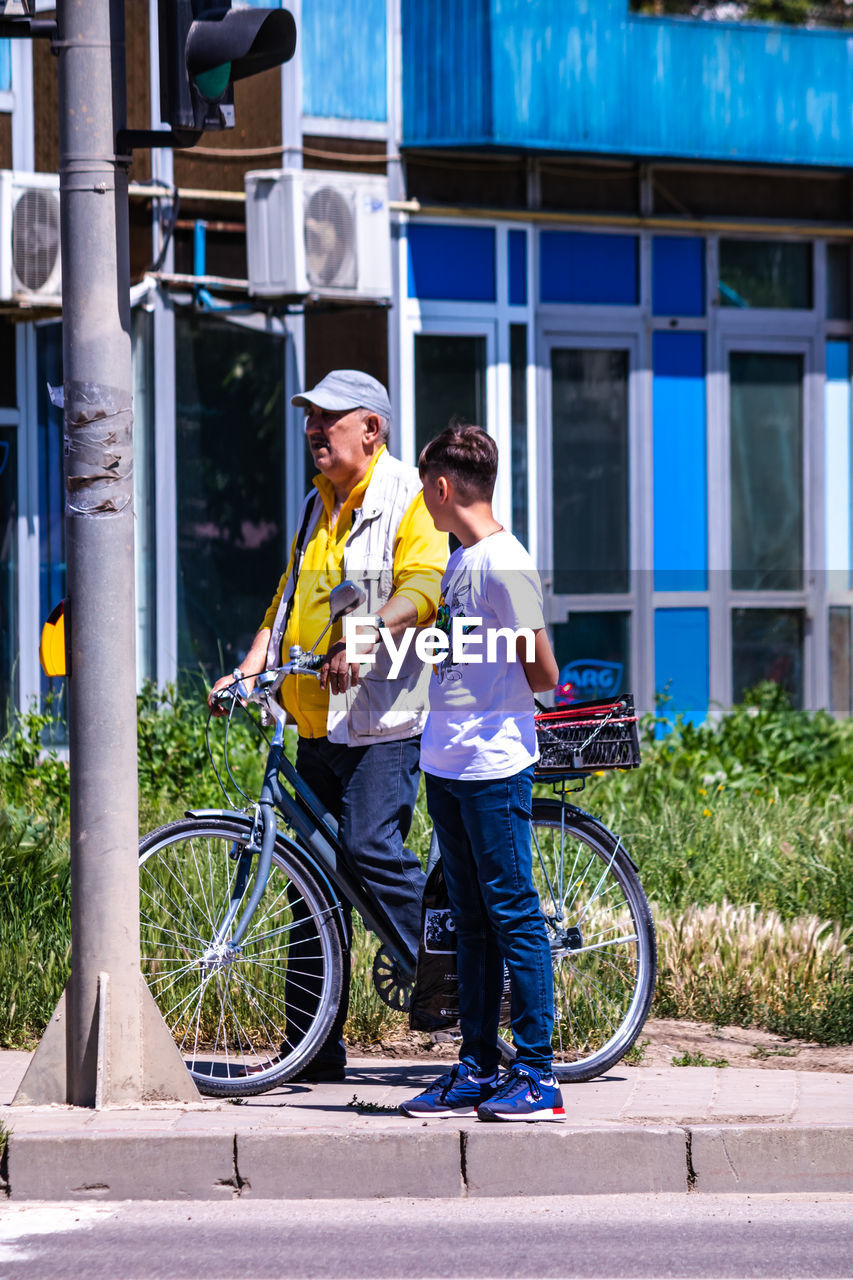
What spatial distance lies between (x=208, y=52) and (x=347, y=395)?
1090 mm

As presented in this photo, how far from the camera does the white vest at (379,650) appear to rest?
5.41 meters

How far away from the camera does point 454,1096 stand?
5137 mm

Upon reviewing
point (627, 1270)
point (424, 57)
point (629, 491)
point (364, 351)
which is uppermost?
point (424, 57)

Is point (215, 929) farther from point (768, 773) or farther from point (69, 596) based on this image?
point (768, 773)

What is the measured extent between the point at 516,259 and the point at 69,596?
7312 mm

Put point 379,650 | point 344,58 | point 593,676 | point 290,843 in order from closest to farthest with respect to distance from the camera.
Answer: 1. point 379,650
2. point 290,843
3. point 344,58
4. point 593,676

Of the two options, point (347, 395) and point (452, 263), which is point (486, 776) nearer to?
point (347, 395)

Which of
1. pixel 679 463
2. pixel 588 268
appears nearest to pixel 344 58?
pixel 588 268

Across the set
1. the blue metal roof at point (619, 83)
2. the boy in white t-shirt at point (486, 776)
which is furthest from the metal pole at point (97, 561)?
the blue metal roof at point (619, 83)

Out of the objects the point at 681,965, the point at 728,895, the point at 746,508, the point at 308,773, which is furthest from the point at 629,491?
the point at 308,773

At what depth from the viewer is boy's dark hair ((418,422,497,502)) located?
5137mm

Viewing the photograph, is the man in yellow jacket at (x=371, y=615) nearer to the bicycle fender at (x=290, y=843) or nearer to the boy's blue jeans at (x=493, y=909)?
the bicycle fender at (x=290, y=843)

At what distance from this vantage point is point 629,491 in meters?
12.5

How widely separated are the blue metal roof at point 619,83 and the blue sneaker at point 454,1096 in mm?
7621
